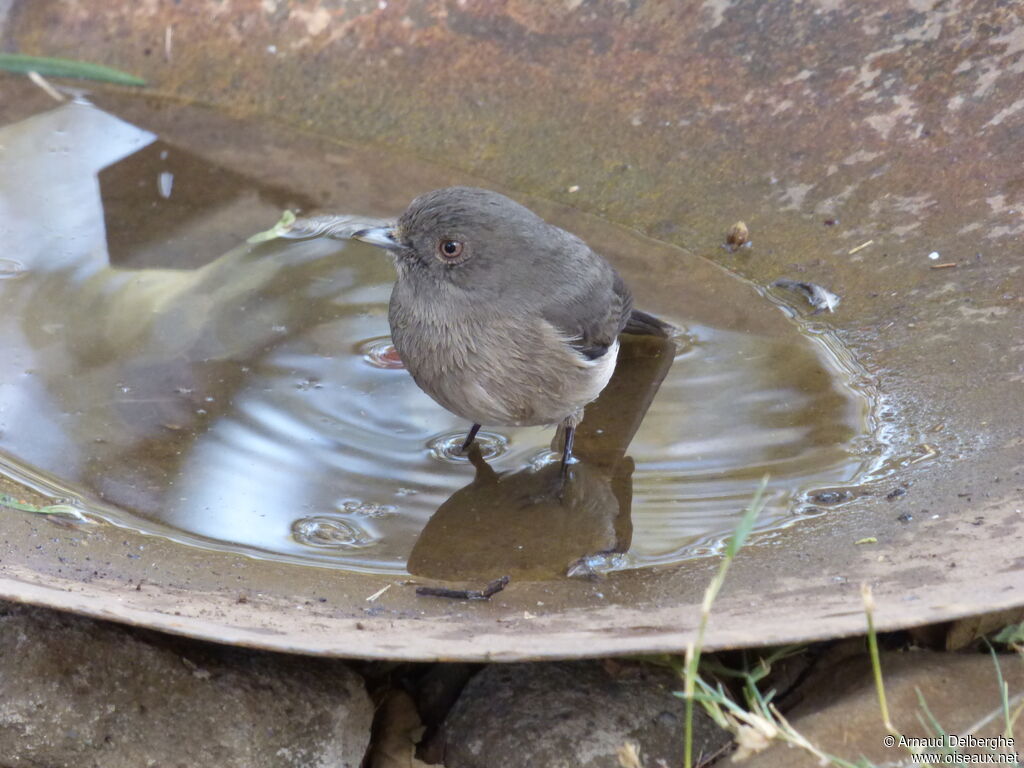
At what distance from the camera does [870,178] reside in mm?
4820

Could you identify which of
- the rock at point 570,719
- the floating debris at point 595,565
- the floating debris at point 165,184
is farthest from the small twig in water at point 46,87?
the rock at point 570,719

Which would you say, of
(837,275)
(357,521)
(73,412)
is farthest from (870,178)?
(73,412)

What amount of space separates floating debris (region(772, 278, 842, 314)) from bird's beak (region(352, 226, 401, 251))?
169 cm

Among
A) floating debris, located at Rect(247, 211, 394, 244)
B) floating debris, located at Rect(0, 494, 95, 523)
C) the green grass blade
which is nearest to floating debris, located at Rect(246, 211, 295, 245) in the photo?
floating debris, located at Rect(247, 211, 394, 244)

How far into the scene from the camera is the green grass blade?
5.98 m

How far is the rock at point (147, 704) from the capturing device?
9.74 ft

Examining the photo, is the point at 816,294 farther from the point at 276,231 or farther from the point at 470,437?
the point at 276,231

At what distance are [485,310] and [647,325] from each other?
953 mm

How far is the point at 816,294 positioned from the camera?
184 inches

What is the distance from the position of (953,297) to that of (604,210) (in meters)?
1.67

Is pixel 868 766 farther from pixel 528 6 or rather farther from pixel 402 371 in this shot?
pixel 528 6

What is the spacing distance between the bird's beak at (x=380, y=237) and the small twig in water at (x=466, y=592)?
1415 mm

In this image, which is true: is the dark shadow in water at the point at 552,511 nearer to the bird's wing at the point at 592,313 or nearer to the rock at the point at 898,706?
the bird's wing at the point at 592,313

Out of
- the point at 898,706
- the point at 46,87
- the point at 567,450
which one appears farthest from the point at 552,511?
the point at 46,87
